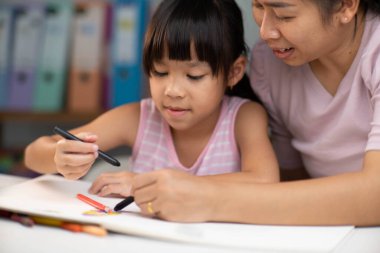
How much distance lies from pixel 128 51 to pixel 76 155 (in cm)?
156

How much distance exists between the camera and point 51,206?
3.40 ft

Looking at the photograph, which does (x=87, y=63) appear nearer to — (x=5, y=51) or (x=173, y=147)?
(x=5, y=51)

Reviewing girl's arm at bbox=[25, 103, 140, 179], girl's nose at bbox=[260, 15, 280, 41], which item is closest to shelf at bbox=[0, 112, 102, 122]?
girl's arm at bbox=[25, 103, 140, 179]

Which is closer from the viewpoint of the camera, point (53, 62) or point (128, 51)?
point (128, 51)

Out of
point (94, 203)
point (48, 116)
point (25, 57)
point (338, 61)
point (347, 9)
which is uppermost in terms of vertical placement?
point (347, 9)

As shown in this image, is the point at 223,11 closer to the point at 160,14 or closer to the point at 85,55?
the point at 160,14

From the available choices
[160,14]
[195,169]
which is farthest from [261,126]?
[160,14]

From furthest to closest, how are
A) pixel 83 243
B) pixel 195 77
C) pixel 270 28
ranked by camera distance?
pixel 195 77, pixel 270 28, pixel 83 243

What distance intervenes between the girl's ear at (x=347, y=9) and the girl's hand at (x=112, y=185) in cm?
50

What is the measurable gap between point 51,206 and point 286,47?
1.74ft

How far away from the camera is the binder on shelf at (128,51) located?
2.62 meters

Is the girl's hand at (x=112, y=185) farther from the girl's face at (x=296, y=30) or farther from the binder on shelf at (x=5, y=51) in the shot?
the binder on shelf at (x=5, y=51)

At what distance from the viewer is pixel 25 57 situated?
9.09 feet

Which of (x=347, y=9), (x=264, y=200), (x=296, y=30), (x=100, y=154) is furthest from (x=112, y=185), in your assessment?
(x=347, y=9)
